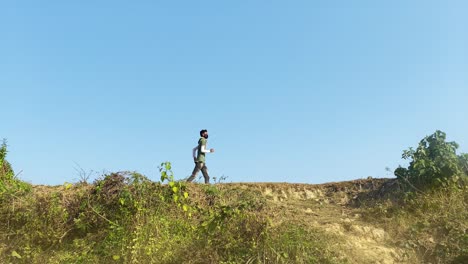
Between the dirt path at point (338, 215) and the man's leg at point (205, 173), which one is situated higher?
the man's leg at point (205, 173)

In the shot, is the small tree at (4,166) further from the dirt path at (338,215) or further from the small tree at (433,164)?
the small tree at (433,164)

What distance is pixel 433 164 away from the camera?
11352 mm

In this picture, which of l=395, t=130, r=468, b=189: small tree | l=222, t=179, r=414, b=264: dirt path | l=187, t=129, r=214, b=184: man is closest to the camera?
l=222, t=179, r=414, b=264: dirt path

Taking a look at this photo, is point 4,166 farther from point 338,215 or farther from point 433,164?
point 433,164

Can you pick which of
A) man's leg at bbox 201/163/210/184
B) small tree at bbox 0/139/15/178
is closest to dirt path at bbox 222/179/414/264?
man's leg at bbox 201/163/210/184

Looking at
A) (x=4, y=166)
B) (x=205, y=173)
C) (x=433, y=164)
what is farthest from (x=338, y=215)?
(x=4, y=166)

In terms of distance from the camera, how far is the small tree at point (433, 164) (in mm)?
11016

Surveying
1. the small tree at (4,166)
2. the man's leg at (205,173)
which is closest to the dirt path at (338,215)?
the man's leg at (205,173)

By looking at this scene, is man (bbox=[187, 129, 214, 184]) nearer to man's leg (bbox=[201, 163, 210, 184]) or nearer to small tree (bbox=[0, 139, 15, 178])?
man's leg (bbox=[201, 163, 210, 184])

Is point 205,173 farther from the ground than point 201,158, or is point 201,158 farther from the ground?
point 201,158

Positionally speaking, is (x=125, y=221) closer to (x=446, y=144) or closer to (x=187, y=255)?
(x=187, y=255)

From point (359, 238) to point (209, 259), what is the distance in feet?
12.5

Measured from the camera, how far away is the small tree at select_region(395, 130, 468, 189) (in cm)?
1102

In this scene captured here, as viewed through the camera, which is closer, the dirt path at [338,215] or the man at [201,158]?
the dirt path at [338,215]
